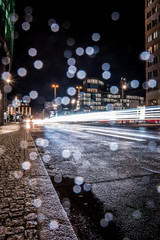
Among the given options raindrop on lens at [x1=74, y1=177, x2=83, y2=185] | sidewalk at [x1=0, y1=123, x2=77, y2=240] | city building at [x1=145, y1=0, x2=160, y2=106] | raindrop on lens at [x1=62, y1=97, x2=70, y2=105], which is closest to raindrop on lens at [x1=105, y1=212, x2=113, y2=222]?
sidewalk at [x1=0, y1=123, x2=77, y2=240]

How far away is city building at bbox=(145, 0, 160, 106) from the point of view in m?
47.5

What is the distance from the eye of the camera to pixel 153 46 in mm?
49531

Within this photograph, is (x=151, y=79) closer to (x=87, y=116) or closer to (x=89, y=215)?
(x=87, y=116)

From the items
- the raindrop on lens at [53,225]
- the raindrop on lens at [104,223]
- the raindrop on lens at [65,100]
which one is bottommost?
the raindrop on lens at [104,223]

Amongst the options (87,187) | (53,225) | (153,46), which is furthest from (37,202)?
(153,46)

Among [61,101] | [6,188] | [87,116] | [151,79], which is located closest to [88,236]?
[6,188]

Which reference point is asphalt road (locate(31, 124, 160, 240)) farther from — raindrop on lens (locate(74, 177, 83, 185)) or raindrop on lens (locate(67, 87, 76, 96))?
raindrop on lens (locate(67, 87, 76, 96))

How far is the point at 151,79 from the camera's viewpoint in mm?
50844

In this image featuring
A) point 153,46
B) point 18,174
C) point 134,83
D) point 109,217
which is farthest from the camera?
point 134,83

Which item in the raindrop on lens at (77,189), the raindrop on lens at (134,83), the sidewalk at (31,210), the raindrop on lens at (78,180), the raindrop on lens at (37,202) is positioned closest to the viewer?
the sidewalk at (31,210)

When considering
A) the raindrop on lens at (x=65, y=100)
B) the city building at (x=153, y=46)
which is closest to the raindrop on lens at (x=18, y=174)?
the city building at (x=153, y=46)

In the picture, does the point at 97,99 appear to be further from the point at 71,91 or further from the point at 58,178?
the point at 58,178

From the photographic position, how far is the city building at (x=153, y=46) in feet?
156

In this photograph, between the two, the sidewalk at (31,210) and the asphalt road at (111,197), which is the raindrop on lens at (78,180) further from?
the sidewalk at (31,210)
